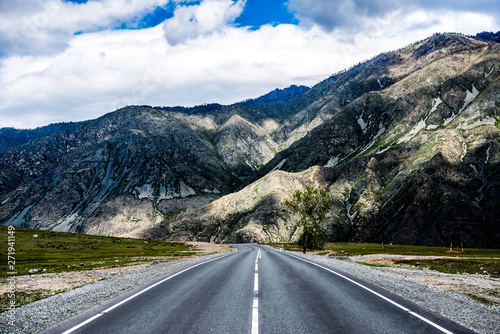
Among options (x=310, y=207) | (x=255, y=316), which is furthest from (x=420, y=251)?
(x=255, y=316)

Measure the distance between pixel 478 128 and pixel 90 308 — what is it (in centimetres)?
21917

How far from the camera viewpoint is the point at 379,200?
562ft

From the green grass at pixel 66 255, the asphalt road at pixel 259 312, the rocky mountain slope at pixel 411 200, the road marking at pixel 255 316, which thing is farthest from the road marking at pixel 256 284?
the rocky mountain slope at pixel 411 200

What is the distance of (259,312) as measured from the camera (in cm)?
1155

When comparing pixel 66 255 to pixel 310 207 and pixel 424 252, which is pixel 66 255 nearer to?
pixel 310 207

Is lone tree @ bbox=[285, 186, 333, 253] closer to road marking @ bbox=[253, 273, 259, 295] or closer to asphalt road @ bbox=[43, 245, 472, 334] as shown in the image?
road marking @ bbox=[253, 273, 259, 295]

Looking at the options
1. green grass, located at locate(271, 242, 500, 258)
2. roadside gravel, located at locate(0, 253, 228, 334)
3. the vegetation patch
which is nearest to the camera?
roadside gravel, located at locate(0, 253, 228, 334)

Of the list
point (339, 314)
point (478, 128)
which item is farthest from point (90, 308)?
point (478, 128)

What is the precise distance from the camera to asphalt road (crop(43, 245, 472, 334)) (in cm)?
1002

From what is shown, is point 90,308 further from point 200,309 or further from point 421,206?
point 421,206

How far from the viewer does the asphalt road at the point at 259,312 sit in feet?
32.9

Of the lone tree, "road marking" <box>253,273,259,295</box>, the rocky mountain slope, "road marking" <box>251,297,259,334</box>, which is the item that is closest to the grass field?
the lone tree

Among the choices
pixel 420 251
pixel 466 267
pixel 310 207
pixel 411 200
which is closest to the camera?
pixel 466 267

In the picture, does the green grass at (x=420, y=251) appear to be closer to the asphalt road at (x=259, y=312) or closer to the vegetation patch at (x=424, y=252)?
the vegetation patch at (x=424, y=252)
